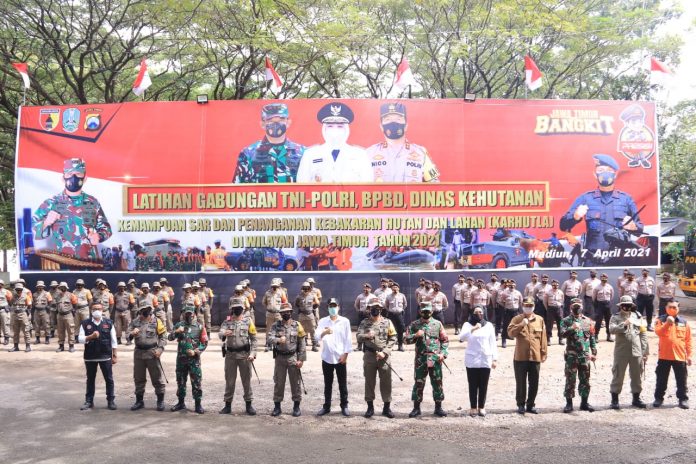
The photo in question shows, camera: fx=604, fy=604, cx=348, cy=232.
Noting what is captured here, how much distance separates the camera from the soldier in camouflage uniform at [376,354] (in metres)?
9.02

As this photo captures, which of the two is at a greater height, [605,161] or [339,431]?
[605,161]

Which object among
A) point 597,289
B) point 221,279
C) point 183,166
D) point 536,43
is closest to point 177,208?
point 183,166

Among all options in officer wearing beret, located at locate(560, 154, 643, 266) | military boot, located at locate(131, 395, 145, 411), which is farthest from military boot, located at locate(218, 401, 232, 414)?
officer wearing beret, located at locate(560, 154, 643, 266)

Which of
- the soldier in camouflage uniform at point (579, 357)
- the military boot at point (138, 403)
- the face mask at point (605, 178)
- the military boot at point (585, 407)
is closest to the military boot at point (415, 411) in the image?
the soldier in camouflage uniform at point (579, 357)

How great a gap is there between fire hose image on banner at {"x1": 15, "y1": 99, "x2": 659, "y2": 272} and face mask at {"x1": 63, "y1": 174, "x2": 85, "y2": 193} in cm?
3

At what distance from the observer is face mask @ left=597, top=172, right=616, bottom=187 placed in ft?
60.1

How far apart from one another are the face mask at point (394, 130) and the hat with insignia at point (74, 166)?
913cm

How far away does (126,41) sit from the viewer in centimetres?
2234

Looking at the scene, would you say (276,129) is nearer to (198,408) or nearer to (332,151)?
(332,151)

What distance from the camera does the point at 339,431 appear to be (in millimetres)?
8352

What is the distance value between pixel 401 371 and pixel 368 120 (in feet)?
27.7

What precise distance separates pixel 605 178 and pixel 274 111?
10206mm

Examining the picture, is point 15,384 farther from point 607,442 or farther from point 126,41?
point 126,41

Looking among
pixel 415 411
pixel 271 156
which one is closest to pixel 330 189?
pixel 271 156
